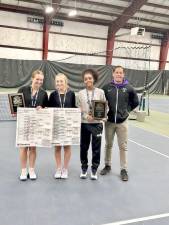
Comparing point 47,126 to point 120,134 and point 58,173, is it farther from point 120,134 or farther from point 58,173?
point 120,134

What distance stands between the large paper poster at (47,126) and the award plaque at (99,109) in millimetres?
222

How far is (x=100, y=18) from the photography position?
1870 centimetres

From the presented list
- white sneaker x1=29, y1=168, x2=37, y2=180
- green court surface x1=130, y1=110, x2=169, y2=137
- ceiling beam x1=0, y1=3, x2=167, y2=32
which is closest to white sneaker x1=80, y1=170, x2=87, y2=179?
white sneaker x1=29, y1=168, x2=37, y2=180

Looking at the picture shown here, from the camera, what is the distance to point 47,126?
3.50 meters

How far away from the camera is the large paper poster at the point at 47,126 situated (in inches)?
136

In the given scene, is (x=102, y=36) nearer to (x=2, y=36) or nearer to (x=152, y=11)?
(x=152, y=11)

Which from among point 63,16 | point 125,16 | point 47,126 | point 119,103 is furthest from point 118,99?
point 125,16

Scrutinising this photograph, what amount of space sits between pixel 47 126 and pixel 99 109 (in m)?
0.69

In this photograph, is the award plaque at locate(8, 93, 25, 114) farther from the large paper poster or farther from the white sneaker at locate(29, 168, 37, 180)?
the white sneaker at locate(29, 168, 37, 180)

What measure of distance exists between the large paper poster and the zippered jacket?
0.51 metres

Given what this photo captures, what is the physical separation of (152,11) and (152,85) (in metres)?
4.87

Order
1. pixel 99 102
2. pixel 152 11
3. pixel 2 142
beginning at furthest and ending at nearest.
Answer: pixel 152 11 → pixel 2 142 → pixel 99 102

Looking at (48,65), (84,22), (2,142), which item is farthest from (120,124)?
(84,22)

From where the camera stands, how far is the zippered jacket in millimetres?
3771
